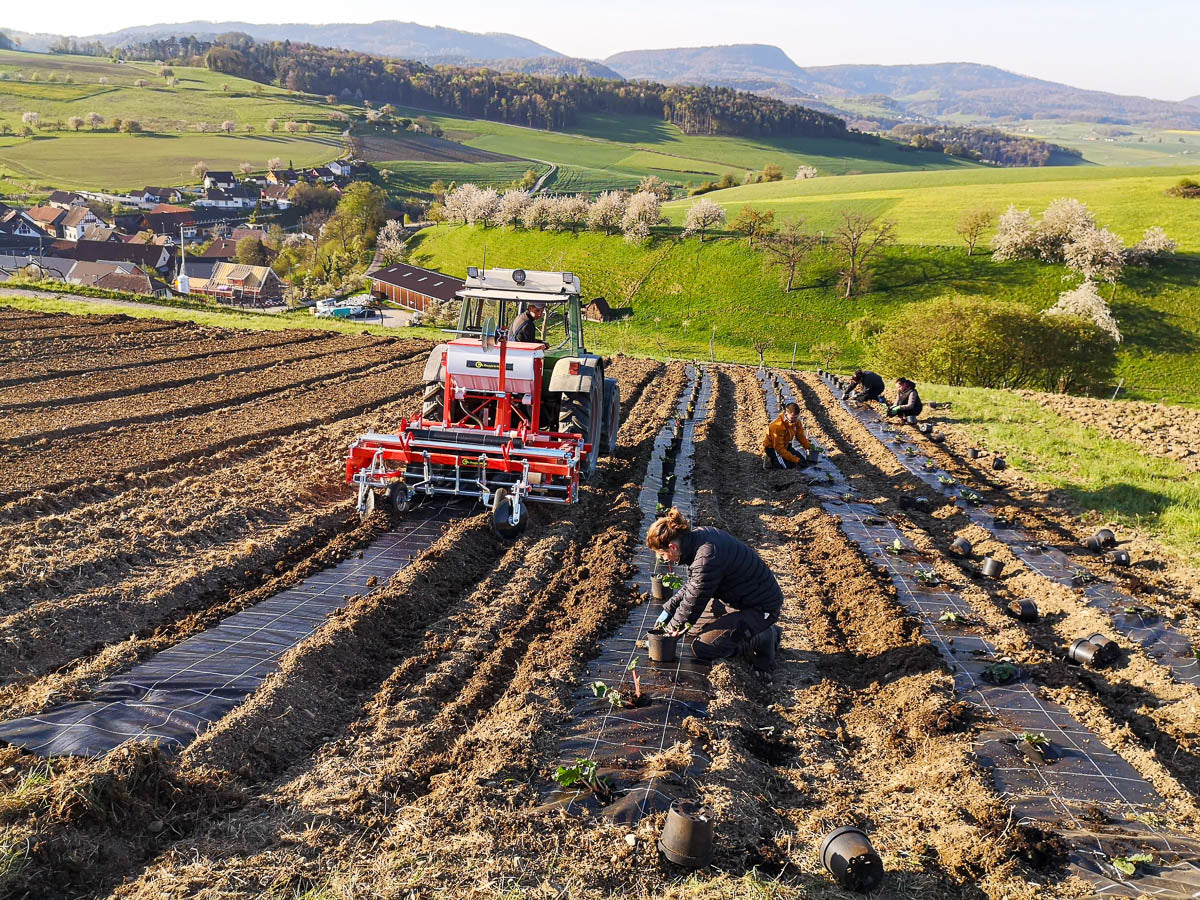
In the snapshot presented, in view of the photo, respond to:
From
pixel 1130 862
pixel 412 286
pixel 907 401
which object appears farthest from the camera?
pixel 412 286

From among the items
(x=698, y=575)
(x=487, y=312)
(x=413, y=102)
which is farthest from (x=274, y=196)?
(x=698, y=575)

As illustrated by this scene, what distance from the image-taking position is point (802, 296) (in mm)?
43625

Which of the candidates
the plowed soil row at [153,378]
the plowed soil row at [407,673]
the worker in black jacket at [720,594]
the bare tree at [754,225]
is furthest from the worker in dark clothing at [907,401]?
the bare tree at [754,225]

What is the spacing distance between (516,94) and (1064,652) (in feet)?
449

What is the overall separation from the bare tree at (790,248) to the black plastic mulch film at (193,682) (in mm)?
39986

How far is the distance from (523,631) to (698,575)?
5.28 ft

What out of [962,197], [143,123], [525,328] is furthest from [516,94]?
[525,328]

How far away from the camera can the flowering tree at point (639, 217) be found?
50.5m

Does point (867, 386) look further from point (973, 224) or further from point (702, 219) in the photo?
point (702, 219)

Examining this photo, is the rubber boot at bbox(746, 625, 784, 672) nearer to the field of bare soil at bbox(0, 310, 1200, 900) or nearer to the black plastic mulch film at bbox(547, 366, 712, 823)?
the field of bare soil at bbox(0, 310, 1200, 900)

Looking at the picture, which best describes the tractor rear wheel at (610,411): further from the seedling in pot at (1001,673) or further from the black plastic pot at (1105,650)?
the black plastic pot at (1105,650)

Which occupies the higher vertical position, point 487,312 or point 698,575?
point 487,312

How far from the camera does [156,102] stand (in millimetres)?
110812

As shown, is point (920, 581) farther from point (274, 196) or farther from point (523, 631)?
point (274, 196)
